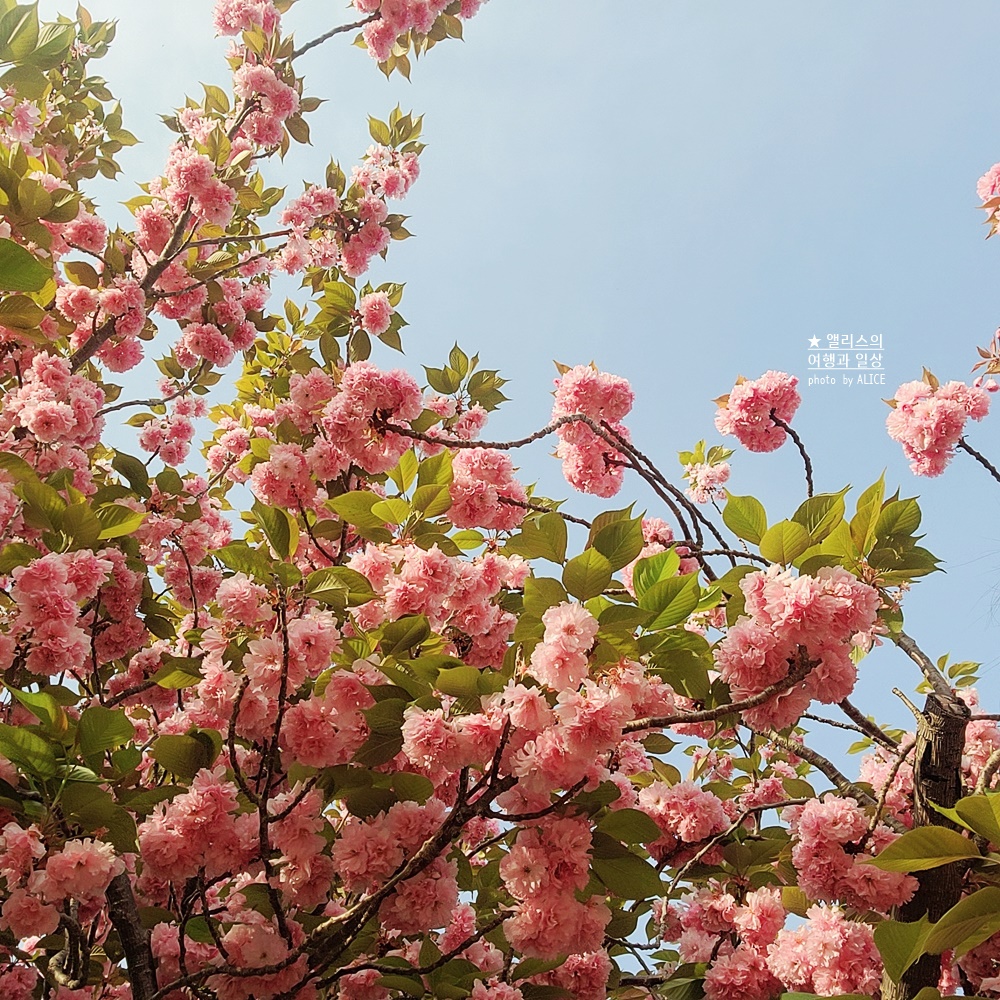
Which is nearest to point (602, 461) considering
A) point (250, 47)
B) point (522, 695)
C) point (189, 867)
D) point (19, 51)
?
point (522, 695)

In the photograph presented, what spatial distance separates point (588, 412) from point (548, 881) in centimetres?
239

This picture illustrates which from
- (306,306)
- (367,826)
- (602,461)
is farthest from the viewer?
(306,306)

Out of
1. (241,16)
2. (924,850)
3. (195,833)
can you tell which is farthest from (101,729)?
(241,16)

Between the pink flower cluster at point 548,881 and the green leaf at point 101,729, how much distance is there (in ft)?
3.20

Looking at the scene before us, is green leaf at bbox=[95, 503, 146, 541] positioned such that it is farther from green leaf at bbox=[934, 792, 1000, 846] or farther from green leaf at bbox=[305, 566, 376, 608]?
green leaf at bbox=[934, 792, 1000, 846]

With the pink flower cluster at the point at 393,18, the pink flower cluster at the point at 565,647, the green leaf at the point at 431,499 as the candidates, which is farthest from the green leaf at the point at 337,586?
the pink flower cluster at the point at 393,18

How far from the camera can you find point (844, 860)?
2176 mm

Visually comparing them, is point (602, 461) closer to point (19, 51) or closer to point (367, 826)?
point (367, 826)

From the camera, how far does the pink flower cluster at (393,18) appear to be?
453 centimetres

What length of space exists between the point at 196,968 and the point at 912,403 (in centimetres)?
412

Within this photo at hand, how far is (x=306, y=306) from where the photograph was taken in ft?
17.5

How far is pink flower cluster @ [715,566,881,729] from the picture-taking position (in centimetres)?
166

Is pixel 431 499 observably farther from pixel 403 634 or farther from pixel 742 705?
pixel 742 705

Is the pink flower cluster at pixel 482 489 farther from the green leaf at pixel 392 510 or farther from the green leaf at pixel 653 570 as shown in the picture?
the green leaf at pixel 653 570
